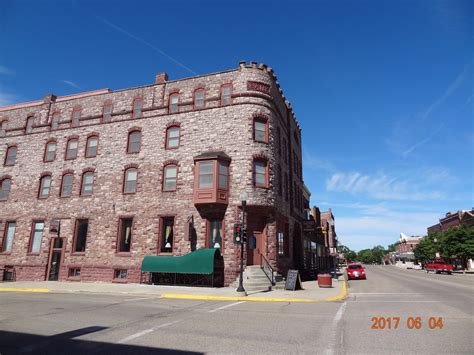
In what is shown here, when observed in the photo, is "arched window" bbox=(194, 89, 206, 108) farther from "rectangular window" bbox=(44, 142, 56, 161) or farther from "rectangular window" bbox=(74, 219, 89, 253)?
"rectangular window" bbox=(44, 142, 56, 161)

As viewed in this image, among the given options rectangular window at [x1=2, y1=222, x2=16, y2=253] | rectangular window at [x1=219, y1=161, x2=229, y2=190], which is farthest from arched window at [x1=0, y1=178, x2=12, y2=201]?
rectangular window at [x1=219, y1=161, x2=229, y2=190]

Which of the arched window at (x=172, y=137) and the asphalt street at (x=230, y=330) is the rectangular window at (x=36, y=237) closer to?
the arched window at (x=172, y=137)

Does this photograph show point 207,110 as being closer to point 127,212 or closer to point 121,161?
point 121,161

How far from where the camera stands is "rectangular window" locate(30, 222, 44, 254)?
25.2m

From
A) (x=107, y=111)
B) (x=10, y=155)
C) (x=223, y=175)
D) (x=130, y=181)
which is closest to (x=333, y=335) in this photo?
(x=223, y=175)

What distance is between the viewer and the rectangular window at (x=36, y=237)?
82.6 feet

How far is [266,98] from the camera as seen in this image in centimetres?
2350

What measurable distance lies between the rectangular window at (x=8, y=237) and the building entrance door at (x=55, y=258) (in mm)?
4530

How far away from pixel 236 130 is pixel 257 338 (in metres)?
17.1

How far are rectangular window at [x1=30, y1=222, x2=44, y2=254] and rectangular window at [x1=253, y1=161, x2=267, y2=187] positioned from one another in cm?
1808

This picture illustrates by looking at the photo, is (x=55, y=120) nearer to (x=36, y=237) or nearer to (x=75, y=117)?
(x=75, y=117)

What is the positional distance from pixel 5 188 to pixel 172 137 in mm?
16866

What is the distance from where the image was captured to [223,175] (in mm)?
21406

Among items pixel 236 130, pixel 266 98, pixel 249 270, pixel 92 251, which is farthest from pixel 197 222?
pixel 266 98
